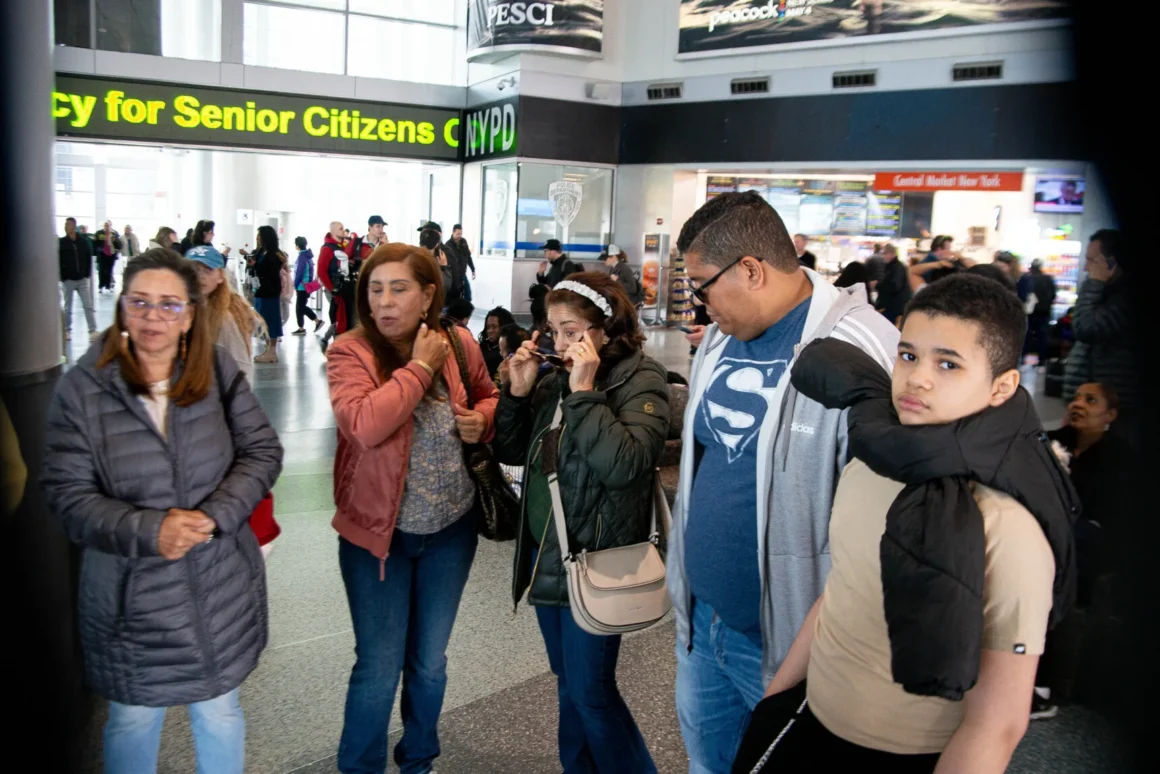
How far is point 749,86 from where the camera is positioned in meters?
17.0

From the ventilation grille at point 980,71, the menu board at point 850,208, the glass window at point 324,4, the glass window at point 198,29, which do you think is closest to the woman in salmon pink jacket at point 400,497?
the ventilation grille at point 980,71

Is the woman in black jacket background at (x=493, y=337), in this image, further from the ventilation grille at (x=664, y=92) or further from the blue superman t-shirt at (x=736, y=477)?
the ventilation grille at (x=664, y=92)

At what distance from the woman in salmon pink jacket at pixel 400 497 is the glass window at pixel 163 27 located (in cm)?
1619

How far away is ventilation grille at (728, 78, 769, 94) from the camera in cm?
1684

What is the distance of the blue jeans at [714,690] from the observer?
2170mm

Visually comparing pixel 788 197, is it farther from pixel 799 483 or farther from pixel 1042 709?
pixel 799 483

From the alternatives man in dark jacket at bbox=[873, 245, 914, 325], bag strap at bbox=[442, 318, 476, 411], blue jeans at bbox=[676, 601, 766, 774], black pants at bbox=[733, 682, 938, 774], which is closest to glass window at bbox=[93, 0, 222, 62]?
man in dark jacket at bbox=[873, 245, 914, 325]

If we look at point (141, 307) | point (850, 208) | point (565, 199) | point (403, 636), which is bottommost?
point (403, 636)

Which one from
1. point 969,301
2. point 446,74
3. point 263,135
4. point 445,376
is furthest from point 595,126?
point 969,301

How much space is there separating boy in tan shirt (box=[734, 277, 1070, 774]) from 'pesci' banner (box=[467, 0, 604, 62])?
17.9m

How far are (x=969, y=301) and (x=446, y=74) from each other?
19753 millimetres

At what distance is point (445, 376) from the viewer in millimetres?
2746

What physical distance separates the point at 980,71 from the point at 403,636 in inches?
565

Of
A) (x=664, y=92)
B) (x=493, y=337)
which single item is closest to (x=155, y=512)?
(x=493, y=337)
